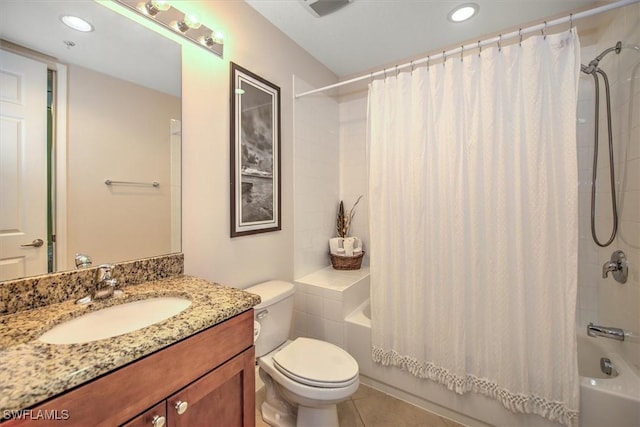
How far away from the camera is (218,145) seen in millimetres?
1458

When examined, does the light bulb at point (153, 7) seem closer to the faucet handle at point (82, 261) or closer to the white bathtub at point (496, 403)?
the faucet handle at point (82, 261)

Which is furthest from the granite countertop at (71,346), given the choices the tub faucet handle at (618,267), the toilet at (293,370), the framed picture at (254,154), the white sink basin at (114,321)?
the tub faucet handle at (618,267)

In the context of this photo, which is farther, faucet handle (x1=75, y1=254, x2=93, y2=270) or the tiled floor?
the tiled floor

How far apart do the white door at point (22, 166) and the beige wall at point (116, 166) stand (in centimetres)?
7

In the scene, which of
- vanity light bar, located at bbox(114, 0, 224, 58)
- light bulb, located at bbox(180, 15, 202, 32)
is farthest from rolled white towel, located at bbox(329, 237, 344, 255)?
light bulb, located at bbox(180, 15, 202, 32)

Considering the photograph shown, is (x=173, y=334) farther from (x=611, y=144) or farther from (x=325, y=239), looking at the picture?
(x=611, y=144)

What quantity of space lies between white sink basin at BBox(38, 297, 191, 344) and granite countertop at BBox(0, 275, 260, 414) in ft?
0.07

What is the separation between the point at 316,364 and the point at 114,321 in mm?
915

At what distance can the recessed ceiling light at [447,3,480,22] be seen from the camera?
165 centimetres

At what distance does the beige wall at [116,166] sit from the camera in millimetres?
985

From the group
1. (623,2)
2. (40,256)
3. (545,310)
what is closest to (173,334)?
(40,256)

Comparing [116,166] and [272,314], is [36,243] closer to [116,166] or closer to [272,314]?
[116,166]

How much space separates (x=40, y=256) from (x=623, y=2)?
7.92 feet

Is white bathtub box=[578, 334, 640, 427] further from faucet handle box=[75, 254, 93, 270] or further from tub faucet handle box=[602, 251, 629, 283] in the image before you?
faucet handle box=[75, 254, 93, 270]
